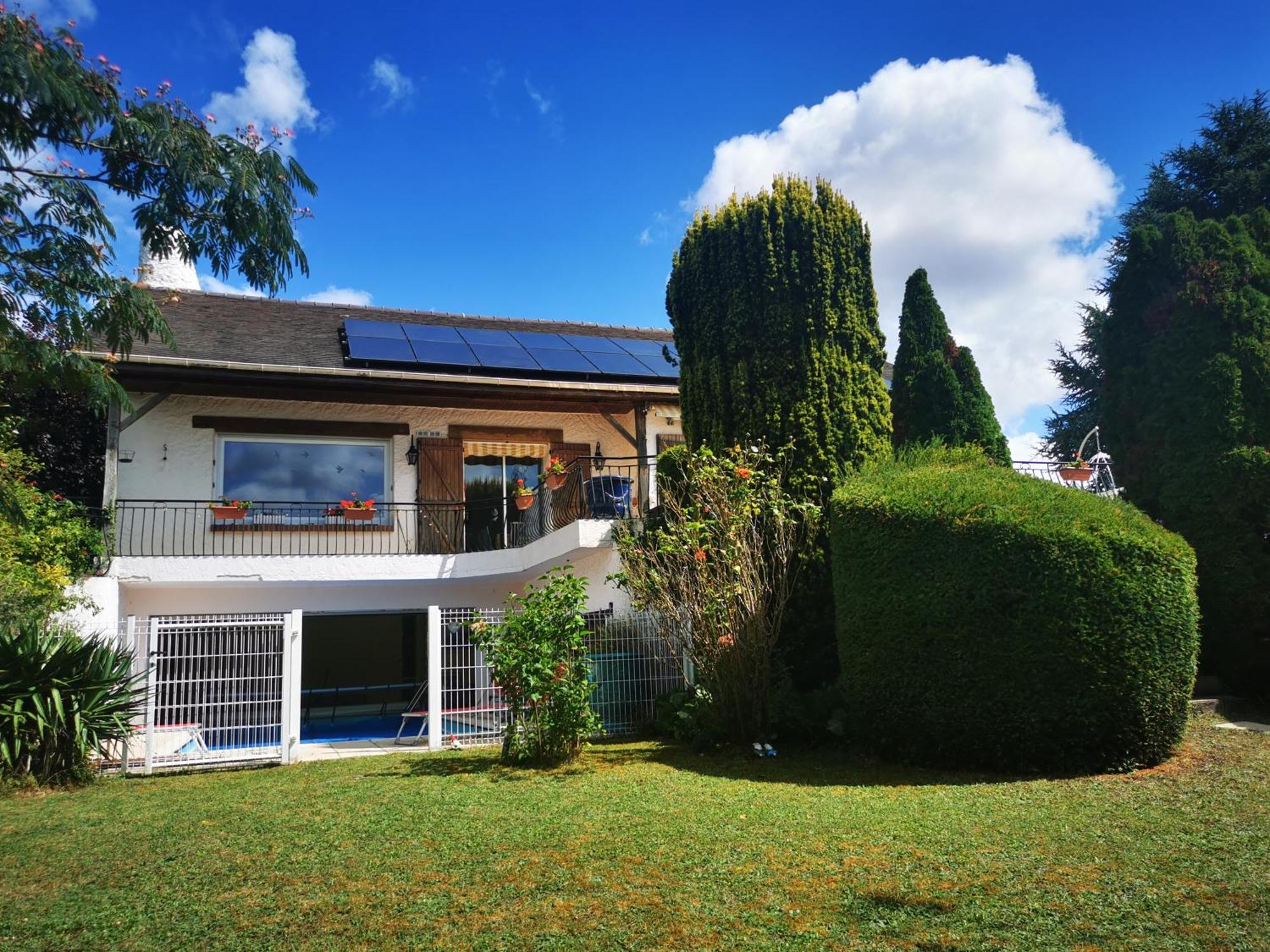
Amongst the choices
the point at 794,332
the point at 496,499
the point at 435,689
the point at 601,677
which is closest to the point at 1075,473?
the point at 794,332

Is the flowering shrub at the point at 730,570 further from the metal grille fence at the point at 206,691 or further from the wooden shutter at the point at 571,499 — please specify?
the metal grille fence at the point at 206,691

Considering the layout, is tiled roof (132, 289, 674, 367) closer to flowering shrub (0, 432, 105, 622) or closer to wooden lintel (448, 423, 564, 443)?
wooden lintel (448, 423, 564, 443)

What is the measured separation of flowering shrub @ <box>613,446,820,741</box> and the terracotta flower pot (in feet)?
11.7

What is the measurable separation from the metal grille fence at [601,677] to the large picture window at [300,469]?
5459 mm

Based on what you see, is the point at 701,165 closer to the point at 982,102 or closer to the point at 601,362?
the point at 982,102

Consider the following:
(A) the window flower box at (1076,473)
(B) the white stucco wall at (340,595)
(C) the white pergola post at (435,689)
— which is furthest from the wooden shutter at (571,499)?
(A) the window flower box at (1076,473)

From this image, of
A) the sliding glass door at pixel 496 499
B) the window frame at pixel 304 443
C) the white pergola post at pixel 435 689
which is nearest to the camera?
the white pergola post at pixel 435 689

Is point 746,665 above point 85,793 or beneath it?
above

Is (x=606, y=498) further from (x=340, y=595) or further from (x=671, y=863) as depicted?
(x=671, y=863)

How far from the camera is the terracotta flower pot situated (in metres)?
10.8

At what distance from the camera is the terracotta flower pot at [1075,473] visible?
35.4 ft

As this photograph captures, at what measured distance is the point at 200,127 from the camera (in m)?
5.68

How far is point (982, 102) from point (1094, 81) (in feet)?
4.75

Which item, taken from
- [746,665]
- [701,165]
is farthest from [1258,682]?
[701,165]
